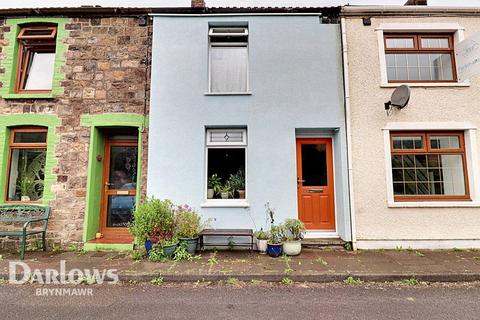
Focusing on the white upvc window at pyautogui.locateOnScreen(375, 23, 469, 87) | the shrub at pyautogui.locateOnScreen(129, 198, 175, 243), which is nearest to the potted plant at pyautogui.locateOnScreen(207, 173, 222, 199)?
the shrub at pyautogui.locateOnScreen(129, 198, 175, 243)

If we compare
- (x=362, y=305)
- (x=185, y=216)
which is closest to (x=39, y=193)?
(x=185, y=216)

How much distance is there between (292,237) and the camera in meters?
6.11

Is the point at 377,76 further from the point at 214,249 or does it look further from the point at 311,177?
the point at 214,249

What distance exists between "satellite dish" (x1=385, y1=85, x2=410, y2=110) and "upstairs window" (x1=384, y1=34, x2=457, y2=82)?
2.63 feet

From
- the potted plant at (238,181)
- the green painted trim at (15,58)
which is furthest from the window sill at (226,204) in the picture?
the green painted trim at (15,58)

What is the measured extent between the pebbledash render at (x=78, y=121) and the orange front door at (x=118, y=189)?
26 millimetres

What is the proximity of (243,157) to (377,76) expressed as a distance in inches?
162

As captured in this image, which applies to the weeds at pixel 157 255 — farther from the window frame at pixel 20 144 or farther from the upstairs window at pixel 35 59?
the upstairs window at pixel 35 59

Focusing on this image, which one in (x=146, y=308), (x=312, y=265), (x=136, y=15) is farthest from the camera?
(x=136, y=15)

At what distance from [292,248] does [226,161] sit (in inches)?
106

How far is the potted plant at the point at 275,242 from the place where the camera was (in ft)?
19.5

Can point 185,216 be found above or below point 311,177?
below

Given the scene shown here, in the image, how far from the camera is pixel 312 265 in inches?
209

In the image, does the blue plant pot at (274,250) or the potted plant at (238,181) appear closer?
the blue plant pot at (274,250)
